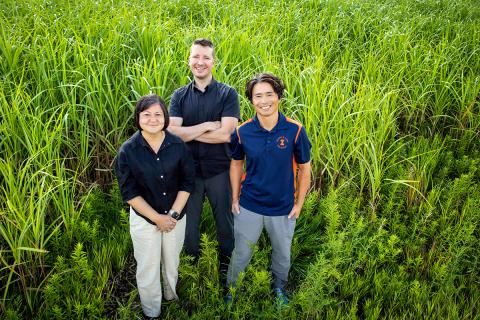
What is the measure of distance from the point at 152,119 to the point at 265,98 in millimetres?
595

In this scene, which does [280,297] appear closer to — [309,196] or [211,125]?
[309,196]

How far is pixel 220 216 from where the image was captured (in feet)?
8.30

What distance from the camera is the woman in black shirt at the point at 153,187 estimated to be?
6.51 feet

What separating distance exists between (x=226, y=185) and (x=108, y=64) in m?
1.85

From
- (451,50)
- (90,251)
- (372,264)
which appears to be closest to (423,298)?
(372,264)

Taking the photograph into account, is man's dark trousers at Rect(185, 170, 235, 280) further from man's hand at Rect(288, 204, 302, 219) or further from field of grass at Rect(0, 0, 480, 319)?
man's hand at Rect(288, 204, 302, 219)

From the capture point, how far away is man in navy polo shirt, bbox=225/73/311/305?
6.86 ft

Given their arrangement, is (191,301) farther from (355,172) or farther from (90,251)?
(355,172)

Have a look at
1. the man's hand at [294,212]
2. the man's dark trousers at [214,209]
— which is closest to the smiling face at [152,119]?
the man's dark trousers at [214,209]

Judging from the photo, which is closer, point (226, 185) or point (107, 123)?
point (226, 185)

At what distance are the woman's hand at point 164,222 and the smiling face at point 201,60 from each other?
34.1 inches

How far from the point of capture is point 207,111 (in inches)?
94.3

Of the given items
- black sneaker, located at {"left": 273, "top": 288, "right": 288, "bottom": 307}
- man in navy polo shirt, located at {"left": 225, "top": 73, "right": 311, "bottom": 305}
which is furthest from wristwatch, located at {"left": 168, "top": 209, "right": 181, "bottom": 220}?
black sneaker, located at {"left": 273, "top": 288, "right": 288, "bottom": 307}

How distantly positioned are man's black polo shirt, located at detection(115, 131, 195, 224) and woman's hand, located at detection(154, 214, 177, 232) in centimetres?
7
